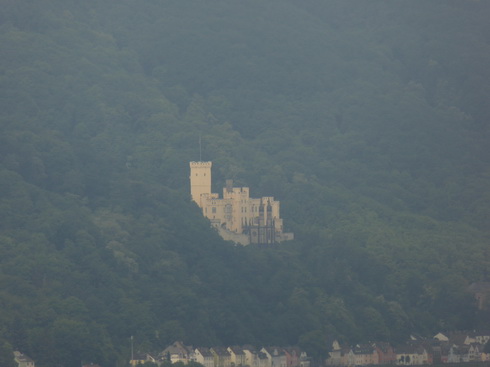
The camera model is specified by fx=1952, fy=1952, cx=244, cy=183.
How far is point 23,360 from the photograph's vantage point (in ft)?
435

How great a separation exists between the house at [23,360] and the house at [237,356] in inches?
654

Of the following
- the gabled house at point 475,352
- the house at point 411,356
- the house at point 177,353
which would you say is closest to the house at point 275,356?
the house at point 177,353

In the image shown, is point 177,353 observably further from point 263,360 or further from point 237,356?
point 263,360

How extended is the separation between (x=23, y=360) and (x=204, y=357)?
47.9 ft

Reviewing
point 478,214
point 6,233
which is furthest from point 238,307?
point 478,214

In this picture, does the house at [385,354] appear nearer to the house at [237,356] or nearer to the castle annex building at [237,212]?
the house at [237,356]

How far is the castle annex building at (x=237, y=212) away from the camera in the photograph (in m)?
166

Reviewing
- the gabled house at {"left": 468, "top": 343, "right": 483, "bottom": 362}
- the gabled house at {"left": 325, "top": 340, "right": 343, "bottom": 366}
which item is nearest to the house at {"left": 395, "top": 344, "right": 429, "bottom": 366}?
the gabled house at {"left": 468, "top": 343, "right": 483, "bottom": 362}

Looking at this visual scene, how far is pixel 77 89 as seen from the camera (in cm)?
19838

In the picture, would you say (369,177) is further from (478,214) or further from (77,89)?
(77,89)

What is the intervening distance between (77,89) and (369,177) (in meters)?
31.0

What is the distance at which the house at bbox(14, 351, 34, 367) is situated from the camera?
13238 centimetres

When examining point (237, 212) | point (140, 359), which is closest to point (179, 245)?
point (237, 212)

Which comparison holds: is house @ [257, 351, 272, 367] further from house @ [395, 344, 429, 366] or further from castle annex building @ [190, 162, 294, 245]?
castle annex building @ [190, 162, 294, 245]
